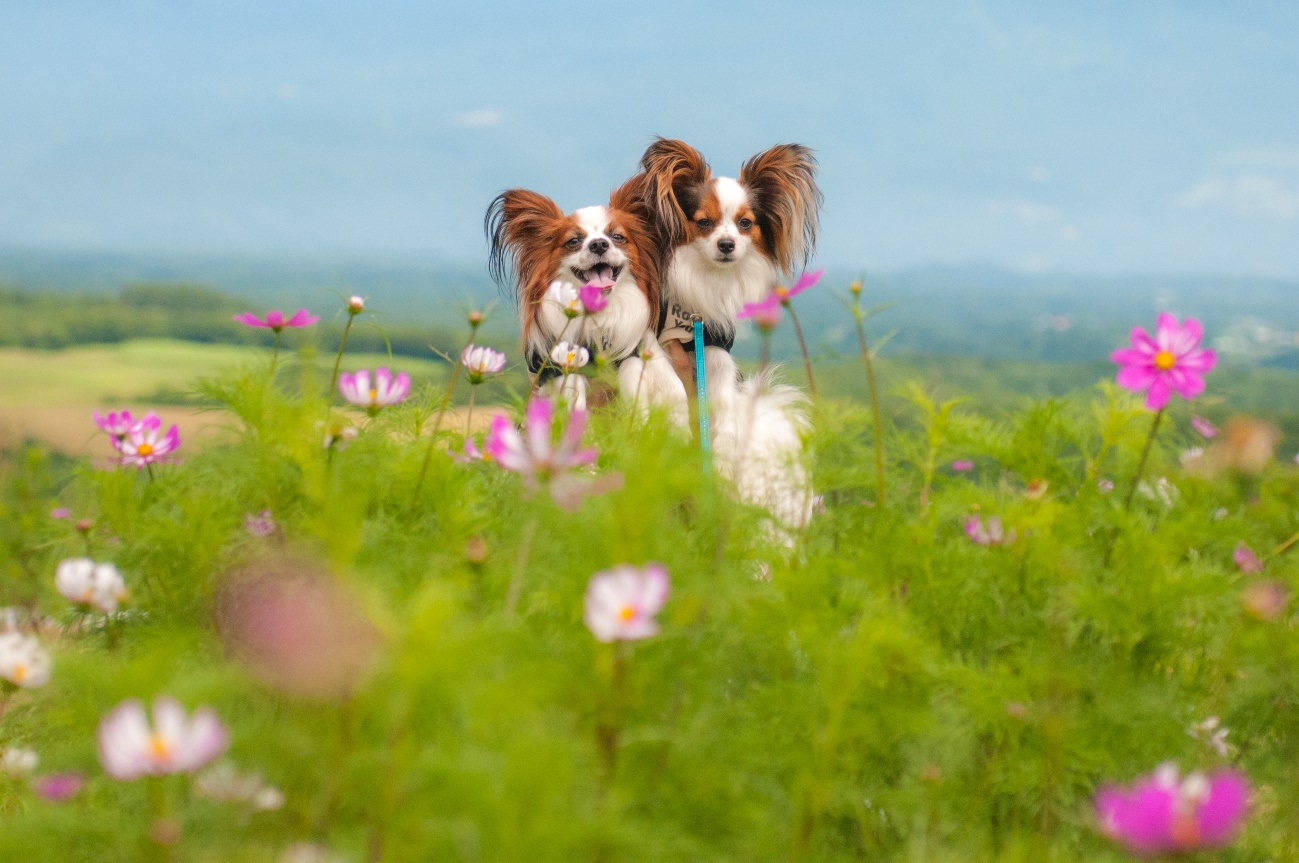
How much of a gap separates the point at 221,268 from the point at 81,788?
311 ft

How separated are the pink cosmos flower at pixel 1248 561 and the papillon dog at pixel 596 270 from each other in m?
1.57

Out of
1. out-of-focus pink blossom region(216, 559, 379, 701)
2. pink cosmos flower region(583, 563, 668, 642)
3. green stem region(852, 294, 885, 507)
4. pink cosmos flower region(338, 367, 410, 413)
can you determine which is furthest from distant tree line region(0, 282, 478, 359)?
pink cosmos flower region(583, 563, 668, 642)

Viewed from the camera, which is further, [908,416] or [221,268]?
[221,268]

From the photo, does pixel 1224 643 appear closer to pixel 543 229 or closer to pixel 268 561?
pixel 268 561

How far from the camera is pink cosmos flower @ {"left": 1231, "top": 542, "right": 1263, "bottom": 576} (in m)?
1.56

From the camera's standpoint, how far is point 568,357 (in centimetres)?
211

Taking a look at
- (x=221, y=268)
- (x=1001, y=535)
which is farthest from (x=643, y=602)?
(x=221, y=268)

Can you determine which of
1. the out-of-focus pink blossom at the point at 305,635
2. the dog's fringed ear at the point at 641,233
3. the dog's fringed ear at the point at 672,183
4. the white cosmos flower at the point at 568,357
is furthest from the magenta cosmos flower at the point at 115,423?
the dog's fringed ear at the point at 672,183

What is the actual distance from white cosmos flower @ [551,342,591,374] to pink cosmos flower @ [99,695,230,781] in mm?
1351

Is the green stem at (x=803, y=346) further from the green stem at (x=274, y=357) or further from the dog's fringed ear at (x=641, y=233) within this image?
the dog's fringed ear at (x=641, y=233)

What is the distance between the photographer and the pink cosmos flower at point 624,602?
86 centimetres

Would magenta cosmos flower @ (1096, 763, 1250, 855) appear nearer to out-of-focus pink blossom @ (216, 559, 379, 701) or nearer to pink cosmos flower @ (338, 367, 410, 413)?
out-of-focus pink blossom @ (216, 559, 379, 701)

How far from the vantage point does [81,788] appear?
113cm

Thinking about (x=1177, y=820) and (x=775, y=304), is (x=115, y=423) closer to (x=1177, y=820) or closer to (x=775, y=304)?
(x=775, y=304)
